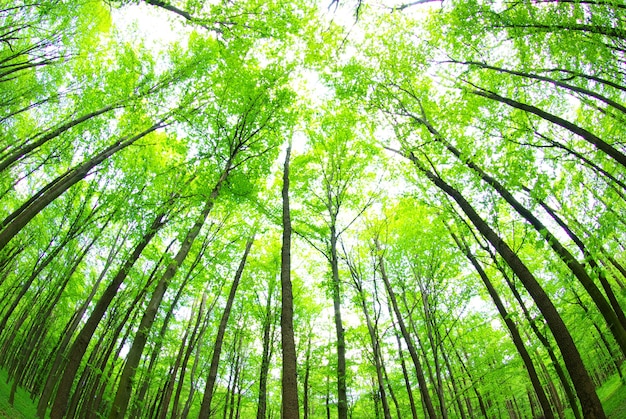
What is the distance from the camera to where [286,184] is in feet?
27.9

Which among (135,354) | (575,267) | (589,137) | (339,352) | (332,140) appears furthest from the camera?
(332,140)

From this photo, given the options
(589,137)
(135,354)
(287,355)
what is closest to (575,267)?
(589,137)

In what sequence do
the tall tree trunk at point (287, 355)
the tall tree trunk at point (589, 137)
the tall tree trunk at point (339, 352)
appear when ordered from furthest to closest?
the tall tree trunk at point (339, 352)
the tall tree trunk at point (589, 137)
the tall tree trunk at point (287, 355)

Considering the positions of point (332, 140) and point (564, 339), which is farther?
point (332, 140)

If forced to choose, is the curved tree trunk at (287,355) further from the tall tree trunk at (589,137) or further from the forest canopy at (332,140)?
the tall tree trunk at (589,137)

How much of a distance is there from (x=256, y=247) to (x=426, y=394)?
11.1 meters

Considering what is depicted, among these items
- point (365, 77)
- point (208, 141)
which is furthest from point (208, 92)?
point (365, 77)

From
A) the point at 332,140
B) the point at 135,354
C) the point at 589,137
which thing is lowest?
the point at 135,354

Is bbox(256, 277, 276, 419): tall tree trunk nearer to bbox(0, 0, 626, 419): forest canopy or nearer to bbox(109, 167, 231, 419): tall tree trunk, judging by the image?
bbox(0, 0, 626, 419): forest canopy

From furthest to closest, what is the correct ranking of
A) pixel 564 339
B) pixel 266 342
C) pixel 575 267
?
pixel 266 342 < pixel 575 267 < pixel 564 339

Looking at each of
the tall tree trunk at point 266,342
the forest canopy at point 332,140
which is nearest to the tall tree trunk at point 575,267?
the forest canopy at point 332,140

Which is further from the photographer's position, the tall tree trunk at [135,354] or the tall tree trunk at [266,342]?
Result: the tall tree trunk at [266,342]

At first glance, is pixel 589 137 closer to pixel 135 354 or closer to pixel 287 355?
pixel 287 355

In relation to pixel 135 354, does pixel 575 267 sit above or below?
above
